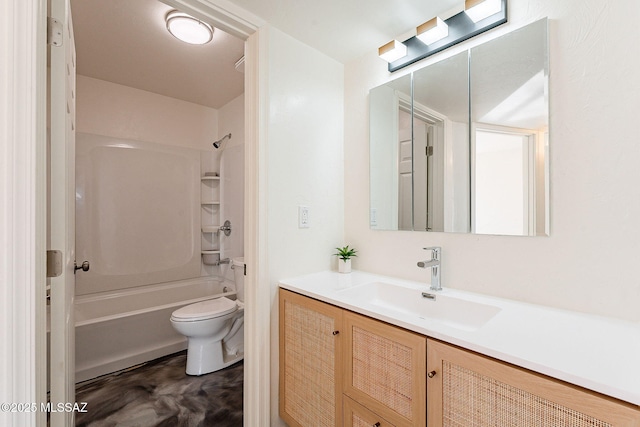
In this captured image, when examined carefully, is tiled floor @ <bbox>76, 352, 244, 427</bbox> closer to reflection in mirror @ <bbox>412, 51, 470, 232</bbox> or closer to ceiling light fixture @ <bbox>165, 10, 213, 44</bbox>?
reflection in mirror @ <bbox>412, 51, 470, 232</bbox>

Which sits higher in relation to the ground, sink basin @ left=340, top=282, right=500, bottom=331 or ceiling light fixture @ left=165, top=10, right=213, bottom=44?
ceiling light fixture @ left=165, top=10, right=213, bottom=44

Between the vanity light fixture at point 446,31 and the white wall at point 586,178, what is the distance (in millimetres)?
50

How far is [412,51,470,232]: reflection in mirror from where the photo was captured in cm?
137

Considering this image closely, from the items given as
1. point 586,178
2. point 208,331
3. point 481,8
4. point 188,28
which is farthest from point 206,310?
point 481,8

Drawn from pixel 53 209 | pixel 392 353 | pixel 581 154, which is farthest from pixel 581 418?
pixel 53 209

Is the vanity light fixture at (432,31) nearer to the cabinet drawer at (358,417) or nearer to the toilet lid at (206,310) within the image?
the cabinet drawer at (358,417)

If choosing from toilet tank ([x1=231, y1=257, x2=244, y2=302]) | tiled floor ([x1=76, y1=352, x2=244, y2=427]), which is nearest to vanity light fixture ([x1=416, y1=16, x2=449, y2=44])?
toilet tank ([x1=231, y1=257, x2=244, y2=302])

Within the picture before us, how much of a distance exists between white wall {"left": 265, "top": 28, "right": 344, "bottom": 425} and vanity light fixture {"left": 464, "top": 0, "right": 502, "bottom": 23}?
81 centimetres

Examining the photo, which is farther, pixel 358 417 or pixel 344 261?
pixel 344 261

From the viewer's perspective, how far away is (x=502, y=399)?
30.2 inches

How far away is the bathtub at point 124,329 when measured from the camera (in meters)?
2.11
